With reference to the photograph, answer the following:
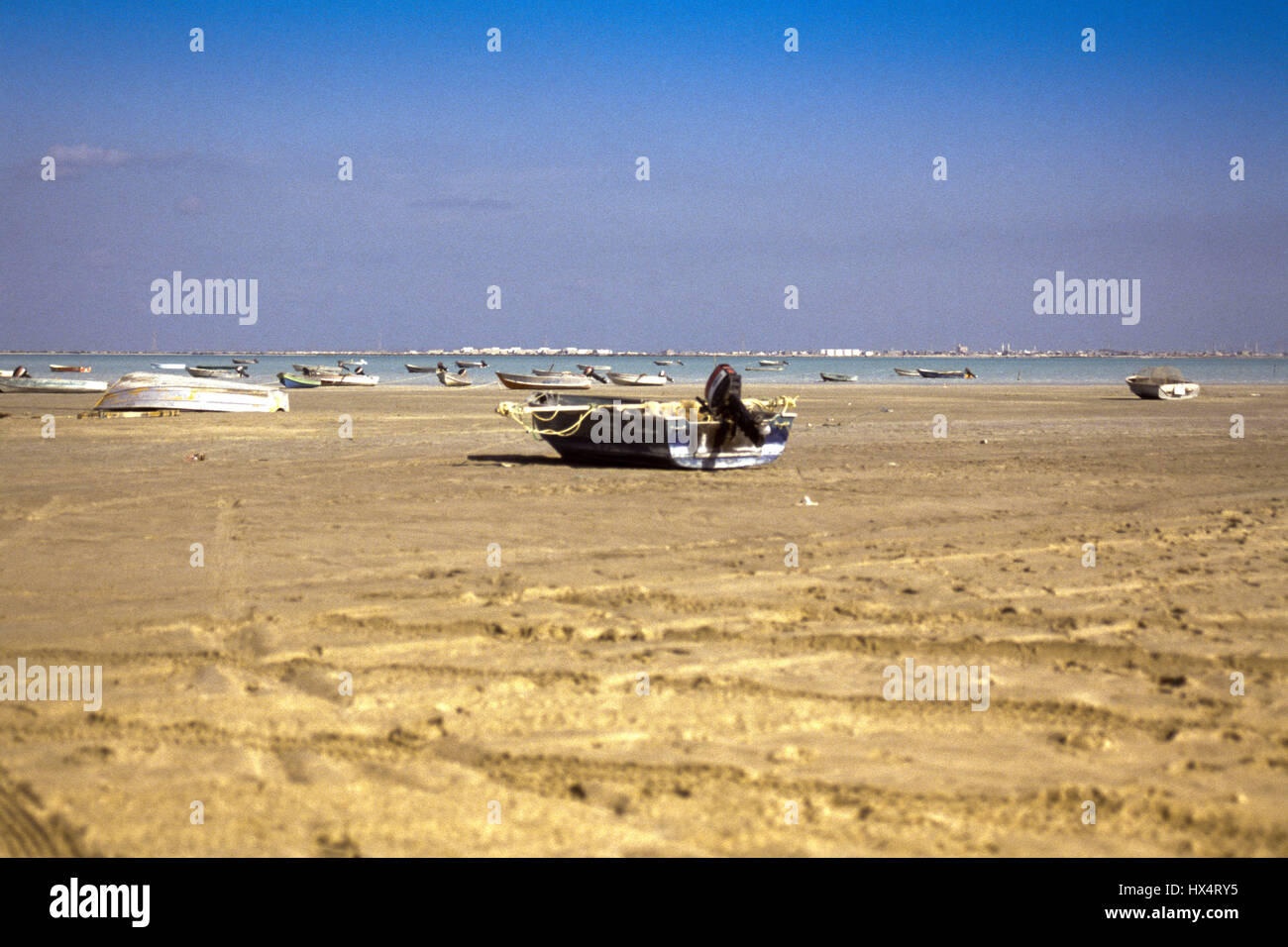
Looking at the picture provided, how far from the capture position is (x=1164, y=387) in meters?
36.1

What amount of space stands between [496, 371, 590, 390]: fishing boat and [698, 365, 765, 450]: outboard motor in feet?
83.6

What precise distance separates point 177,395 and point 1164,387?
33014mm

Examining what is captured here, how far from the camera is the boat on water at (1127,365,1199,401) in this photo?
36.1m

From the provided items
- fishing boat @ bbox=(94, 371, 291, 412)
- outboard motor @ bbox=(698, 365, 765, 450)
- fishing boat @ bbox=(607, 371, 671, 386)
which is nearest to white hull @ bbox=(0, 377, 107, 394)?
fishing boat @ bbox=(94, 371, 291, 412)

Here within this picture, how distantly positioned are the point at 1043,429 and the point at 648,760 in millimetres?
20787

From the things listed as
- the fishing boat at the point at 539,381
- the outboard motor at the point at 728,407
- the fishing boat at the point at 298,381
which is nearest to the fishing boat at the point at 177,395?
the fishing boat at the point at 539,381

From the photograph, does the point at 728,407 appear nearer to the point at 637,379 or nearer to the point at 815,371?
the point at 637,379

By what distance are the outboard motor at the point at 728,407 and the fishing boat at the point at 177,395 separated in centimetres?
1665

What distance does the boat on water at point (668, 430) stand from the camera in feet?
46.0

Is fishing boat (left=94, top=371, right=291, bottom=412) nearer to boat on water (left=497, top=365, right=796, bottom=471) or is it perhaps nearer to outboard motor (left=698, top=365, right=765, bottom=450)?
boat on water (left=497, top=365, right=796, bottom=471)
